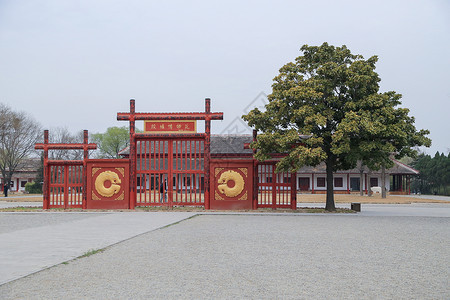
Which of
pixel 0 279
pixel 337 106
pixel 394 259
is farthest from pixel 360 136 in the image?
pixel 0 279

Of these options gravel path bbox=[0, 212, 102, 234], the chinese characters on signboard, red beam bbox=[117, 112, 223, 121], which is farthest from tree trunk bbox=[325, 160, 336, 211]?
gravel path bbox=[0, 212, 102, 234]

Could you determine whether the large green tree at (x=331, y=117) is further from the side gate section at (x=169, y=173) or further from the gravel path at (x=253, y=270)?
the gravel path at (x=253, y=270)

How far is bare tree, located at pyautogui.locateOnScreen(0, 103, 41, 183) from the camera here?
5244 cm

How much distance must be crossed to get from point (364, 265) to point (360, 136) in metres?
14.6

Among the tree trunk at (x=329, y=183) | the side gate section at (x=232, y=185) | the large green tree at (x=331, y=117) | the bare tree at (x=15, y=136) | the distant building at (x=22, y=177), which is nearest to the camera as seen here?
the large green tree at (x=331, y=117)

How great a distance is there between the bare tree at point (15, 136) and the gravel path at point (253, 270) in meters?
46.6

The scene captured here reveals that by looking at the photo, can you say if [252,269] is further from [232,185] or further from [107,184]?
[107,184]

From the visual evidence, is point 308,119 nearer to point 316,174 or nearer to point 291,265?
point 291,265

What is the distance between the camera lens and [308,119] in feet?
70.0

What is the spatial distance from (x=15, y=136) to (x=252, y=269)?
180 ft

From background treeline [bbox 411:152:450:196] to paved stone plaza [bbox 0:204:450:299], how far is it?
160 feet

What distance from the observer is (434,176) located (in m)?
58.7

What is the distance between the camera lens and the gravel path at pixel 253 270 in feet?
20.4

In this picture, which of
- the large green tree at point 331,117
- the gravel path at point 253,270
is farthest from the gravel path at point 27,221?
the large green tree at point 331,117
